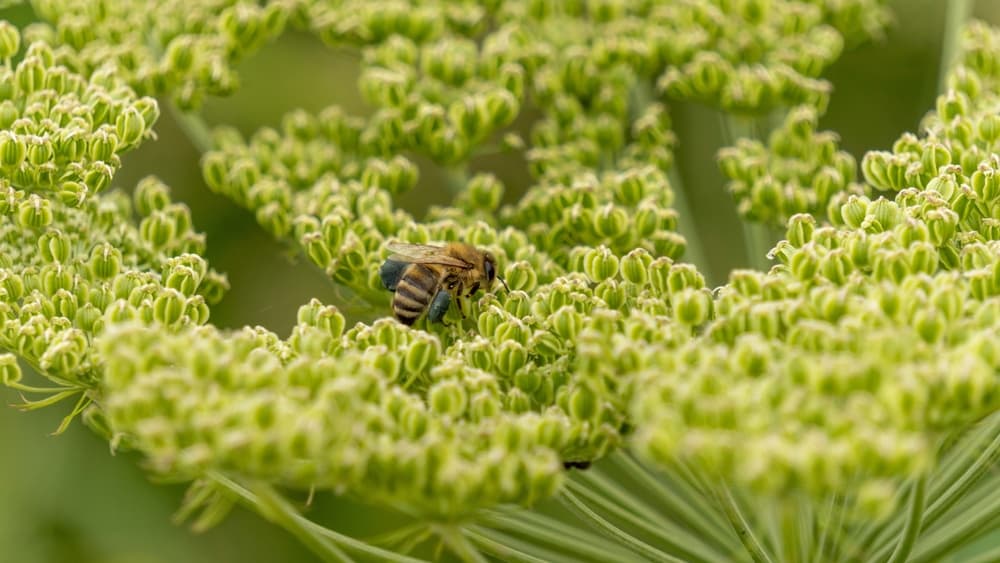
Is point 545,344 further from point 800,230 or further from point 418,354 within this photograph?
point 800,230

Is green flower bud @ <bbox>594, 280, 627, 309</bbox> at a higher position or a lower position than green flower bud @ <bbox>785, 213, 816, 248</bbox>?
lower

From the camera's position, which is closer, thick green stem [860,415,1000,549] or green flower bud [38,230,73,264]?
thick green stem [860,415,1000,549]

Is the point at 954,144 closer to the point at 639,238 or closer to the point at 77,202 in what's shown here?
the point at 639,238

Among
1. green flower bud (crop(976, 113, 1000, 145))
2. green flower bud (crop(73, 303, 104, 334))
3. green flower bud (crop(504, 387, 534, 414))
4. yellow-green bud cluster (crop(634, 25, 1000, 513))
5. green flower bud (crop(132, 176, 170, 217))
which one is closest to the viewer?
yellow-green bud cluster (crop(634, 25, 1000, 513))

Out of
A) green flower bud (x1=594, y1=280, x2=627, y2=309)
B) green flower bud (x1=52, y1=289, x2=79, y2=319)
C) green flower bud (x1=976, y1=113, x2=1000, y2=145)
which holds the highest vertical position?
green flower bud (x1=976, y1=113, x2=1000, y2=145)

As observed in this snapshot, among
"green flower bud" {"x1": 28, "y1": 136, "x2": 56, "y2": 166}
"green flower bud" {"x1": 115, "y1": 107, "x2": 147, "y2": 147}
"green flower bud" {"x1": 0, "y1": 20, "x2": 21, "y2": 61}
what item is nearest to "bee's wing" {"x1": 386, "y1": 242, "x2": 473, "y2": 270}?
"green flower bud" {"x1": 115, "y1": 107, "x2": 147, "y2": 147}

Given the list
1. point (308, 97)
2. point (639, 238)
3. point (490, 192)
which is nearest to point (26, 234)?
point (490, 192)

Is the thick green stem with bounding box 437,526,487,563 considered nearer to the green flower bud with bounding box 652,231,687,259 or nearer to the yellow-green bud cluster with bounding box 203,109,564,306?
the yellow-green bud cluster with bounding box 203,109,564,306

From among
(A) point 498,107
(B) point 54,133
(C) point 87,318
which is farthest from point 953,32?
(C) point 87,318
